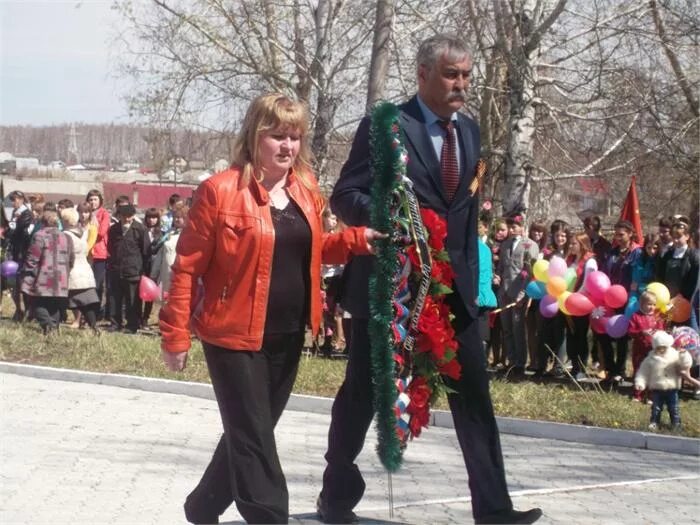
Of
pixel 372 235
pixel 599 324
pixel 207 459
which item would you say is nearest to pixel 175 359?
pixel 372 235

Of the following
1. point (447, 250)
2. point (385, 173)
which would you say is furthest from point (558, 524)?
point (385, 173)

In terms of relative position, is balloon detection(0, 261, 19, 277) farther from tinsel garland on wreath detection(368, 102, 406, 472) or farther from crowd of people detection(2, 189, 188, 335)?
tinsel garland on wreath detection(368, 102, 406, 472)

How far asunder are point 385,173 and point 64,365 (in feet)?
27.5

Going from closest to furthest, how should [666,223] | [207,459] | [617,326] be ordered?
[207,459], [617,326], [666,223]

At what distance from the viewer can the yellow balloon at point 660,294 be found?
11.3 meters

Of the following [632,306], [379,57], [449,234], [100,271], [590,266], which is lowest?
[100,271]

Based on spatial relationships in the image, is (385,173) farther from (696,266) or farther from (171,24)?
(171,24)

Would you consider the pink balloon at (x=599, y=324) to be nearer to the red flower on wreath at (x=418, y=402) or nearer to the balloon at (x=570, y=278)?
the balloon at (x=570, y=278)

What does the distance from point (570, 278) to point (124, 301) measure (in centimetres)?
748

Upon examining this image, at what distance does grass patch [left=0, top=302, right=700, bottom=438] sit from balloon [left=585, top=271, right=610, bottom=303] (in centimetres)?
95

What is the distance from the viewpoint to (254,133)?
505 cm

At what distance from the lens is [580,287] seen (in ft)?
41.2

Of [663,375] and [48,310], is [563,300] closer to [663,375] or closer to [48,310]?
[663,375]

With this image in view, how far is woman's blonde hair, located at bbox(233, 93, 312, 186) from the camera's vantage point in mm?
5004
